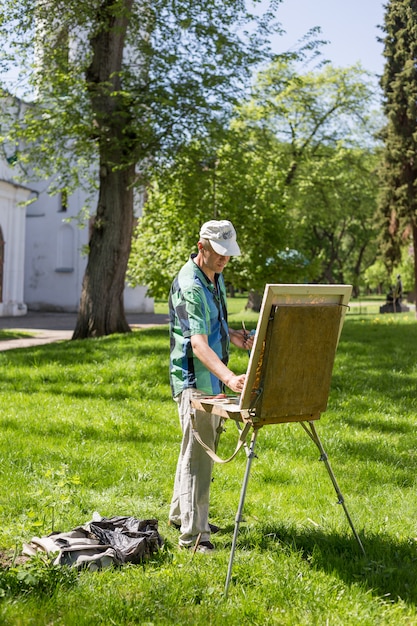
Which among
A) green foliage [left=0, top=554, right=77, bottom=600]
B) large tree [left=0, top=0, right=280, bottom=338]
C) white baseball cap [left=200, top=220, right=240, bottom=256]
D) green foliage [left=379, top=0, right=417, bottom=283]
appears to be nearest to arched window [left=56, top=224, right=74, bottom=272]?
green foliage [left=379, top=0, right=417, bottom=283]

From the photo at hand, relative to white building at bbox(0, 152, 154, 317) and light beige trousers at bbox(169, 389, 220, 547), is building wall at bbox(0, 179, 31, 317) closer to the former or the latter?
white building at bbox(0, 152, 154, 317)

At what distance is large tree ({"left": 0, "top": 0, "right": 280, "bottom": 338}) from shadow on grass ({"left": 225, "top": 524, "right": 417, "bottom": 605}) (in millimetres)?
12682

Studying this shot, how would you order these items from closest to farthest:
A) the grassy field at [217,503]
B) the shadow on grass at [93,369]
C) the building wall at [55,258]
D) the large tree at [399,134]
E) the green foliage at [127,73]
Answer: the grassy field at [217,503] → the shadow on grass at [93,369] → the green foliage at [127,73] → the large tree at [399,134] → the building wall at [55,258]

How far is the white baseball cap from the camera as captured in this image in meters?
4.69

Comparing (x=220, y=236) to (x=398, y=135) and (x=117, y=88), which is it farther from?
(x=398, y=135)

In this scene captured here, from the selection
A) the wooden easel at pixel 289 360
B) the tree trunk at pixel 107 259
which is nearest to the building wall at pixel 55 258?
the tree trunk at pixel 107 259

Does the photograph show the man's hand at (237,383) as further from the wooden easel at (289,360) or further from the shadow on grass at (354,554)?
the shadow on grass at (354,554)

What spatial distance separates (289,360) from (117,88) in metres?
15.3

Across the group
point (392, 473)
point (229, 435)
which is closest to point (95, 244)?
point (229, 435)

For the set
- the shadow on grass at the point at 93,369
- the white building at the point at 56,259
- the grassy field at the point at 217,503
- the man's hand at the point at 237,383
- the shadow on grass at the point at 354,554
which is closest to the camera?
the grassy field at the point at 217,503

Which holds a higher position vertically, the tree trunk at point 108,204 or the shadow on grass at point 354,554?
the tree trunk at point 108,204

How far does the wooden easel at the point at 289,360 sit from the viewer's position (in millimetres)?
4195

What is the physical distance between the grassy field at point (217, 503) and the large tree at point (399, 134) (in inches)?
587

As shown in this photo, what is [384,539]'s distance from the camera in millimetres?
5117
